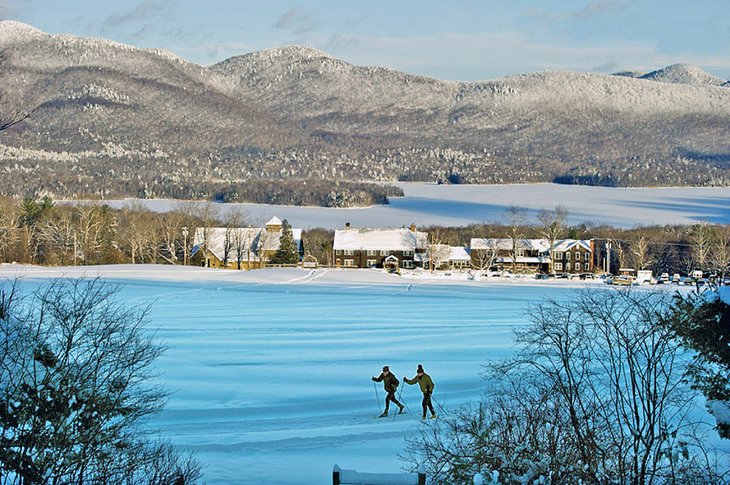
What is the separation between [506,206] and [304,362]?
438 feet

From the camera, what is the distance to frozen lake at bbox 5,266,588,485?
15.5m

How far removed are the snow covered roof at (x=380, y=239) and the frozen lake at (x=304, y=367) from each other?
1587 inches

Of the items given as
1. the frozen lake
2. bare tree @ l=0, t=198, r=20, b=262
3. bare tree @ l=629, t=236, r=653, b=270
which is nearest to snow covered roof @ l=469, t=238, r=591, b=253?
bare tree @ l=629, t=236, r=653, b=270

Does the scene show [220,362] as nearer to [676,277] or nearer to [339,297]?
[339,297]

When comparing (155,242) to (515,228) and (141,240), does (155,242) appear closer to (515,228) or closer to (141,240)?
(141,240)

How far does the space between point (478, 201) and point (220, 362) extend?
482 feet

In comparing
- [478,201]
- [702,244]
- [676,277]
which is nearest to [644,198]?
[478,201]

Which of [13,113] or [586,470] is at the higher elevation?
[13,113]

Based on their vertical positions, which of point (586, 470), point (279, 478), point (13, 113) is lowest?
point (279, 478)

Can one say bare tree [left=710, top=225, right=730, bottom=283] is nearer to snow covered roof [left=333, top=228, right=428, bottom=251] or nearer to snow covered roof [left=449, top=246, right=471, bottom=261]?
snow covered roof [left=449, top=246, right=471, bottom=261]

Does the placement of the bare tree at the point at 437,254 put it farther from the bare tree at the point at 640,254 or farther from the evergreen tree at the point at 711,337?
the evergreen tree at the point at 711,337

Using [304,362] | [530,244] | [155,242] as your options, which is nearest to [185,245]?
[155,242]

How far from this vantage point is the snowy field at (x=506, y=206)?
12825 cm

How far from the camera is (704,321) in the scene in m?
12.9
